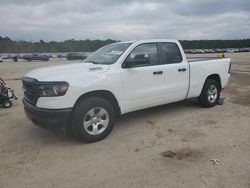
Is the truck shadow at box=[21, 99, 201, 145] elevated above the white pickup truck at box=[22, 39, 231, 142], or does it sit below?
below

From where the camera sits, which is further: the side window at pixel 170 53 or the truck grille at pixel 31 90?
the side window at pixel 170 53

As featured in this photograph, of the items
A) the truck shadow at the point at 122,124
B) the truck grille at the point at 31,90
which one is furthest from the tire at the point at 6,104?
the truck grille at the point at 31,90

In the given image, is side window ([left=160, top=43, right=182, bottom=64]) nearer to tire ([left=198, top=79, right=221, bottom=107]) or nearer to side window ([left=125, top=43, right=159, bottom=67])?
side window ([left=125, top=43, right=159, bottom=67])

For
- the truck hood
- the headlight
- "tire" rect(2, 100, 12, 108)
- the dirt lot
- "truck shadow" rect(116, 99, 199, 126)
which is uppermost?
the truck hood

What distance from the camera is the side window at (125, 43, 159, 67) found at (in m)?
5.68

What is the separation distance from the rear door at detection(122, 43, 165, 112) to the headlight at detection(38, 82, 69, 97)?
48.6 inches

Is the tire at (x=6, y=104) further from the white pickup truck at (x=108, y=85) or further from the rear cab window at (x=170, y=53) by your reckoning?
the rear cab window at (x=170, y=53)

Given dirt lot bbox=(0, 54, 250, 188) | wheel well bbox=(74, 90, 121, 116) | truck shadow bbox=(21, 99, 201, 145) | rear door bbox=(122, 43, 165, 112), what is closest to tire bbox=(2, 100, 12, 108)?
dirt lot bbox=(0, 54, 250, 188)

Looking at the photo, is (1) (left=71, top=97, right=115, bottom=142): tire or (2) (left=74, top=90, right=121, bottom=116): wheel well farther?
(2) (left=74, top=90, right=121, bottom=116): wheel well

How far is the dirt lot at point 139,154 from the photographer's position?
3820mm

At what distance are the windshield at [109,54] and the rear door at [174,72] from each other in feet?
3.02

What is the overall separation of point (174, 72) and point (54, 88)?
2822 millimetres

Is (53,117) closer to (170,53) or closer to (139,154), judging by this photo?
(139,154)

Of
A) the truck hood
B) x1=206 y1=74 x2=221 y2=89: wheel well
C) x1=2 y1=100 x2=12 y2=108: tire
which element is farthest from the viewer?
x1=2 y1=100 x2=12 y2=108: tire
